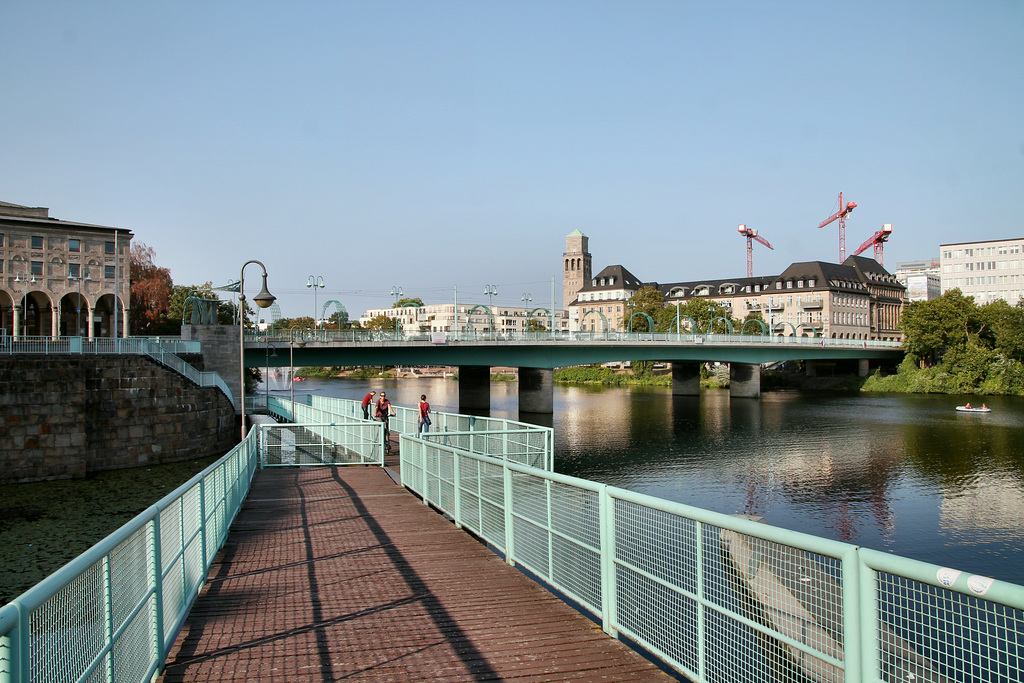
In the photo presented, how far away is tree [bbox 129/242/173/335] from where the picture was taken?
68938 mm

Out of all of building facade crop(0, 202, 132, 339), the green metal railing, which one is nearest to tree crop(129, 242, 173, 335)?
building facade crop(0, 202, 132, 339)

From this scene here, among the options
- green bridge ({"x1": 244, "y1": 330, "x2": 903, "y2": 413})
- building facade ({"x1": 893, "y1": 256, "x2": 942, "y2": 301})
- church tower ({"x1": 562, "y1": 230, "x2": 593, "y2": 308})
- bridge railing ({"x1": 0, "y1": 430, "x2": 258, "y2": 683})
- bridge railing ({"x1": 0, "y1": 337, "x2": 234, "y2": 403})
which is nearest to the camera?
bridge railing ({"x1": 0, "y1": 430, "x2": 258, "y2": 683})

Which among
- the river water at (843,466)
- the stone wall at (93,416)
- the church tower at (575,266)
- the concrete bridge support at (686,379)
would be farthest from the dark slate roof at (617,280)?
the stone wall at (93,416)

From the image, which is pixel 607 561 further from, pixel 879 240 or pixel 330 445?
pixel 879 240

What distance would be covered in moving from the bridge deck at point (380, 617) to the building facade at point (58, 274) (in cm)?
4490

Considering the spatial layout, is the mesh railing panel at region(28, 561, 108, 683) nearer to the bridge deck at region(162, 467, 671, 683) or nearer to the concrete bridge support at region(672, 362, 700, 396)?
the bridge deck at region(162, 467, 671, 683)

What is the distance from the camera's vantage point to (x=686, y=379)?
76.0 m

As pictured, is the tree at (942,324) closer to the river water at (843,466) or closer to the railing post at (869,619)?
the river water at (843,466)

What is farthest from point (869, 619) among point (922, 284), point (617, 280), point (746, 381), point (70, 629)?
point (922, 284)

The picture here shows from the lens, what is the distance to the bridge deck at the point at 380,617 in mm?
5770

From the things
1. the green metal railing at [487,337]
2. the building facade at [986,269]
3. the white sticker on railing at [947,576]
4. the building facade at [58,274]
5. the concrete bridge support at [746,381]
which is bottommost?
the concrete bridge support at [746,381]

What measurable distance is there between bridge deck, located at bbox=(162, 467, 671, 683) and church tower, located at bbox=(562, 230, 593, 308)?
6585 inches

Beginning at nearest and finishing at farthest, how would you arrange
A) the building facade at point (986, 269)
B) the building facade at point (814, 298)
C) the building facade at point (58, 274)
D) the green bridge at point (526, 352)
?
the green bridge at point (526, 352), the building facade at point (58, 274), the building facade at point (986, 269), the building facade at point (814, 298)

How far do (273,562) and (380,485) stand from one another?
6.60 metres
